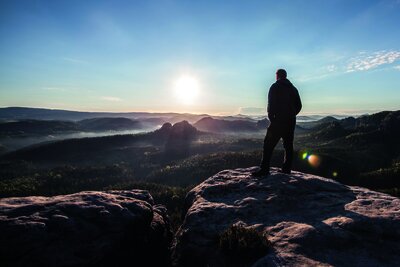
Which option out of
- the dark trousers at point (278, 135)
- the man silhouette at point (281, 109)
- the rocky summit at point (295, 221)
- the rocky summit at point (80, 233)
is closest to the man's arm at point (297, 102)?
the man silhouette at point (281, 109)

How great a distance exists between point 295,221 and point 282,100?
16.6ft

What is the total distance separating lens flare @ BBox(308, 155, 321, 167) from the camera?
117 ft

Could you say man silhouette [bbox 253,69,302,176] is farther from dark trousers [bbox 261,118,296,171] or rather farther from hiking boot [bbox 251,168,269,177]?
hiking boot [bbox 251,168,269,177]

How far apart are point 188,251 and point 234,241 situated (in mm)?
1722

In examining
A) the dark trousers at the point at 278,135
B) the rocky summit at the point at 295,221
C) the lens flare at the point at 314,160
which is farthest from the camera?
the lens flare at the point at 314,160

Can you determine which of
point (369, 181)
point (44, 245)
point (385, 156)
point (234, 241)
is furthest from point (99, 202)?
point (385, 156)

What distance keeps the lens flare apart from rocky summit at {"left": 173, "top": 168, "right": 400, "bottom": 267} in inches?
984

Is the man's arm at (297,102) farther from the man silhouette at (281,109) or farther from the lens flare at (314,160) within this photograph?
the lens flare at (314,160)

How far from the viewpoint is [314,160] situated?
36875 millimetres

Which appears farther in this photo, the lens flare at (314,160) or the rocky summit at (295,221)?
the lens flare at (314,160)

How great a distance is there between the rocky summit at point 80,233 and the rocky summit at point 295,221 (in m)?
1.22

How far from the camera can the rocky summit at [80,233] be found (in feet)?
24.4

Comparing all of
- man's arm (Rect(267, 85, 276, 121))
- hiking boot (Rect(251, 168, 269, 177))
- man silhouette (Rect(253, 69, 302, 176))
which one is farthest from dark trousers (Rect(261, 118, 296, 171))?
man's arm (Rect(267, 85, 276, 121))

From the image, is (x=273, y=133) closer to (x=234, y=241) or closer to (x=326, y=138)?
→ (x=234, y=241)
